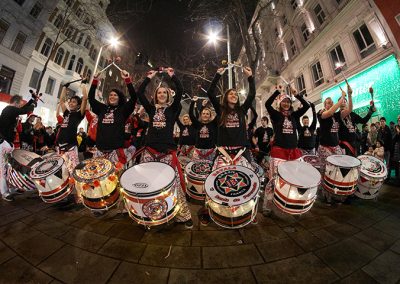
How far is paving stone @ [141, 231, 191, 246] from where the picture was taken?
8.95 ft

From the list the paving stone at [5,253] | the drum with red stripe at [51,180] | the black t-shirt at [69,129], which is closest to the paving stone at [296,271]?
the paving stone at [5,253]

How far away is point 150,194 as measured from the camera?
2455mm

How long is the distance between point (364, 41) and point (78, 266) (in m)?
16.9

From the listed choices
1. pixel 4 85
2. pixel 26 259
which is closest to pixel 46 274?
pixel 26 259

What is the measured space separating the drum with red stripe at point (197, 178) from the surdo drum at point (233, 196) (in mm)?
1273

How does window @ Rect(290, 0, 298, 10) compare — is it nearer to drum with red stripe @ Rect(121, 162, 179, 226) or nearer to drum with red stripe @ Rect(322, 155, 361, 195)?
drum with red stripe @ Rect(322, 155, 361, 195)

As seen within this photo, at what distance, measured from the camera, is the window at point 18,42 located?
1836 cm

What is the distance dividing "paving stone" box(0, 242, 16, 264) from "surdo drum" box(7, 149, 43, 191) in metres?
2.25

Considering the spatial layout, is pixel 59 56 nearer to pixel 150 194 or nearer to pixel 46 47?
pixel 46 47

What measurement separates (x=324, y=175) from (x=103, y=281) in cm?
450

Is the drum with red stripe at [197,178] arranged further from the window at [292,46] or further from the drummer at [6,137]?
the window at [292,46]

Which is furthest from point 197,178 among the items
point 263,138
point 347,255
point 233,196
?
point 263,138

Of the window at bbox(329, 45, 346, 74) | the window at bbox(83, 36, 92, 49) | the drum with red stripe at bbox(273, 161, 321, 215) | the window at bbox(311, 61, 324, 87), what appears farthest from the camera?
the window at bbox(83, 36, 92, 49)

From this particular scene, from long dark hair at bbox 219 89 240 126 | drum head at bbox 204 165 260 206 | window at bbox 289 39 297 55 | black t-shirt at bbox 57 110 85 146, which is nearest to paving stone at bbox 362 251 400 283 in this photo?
drum head at bbox 204 165 260 206
